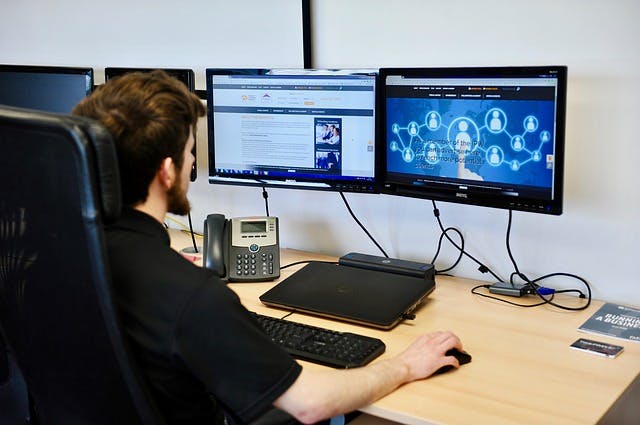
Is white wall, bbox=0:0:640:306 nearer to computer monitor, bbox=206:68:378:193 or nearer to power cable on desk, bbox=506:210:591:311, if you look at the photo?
power cable on desk, bbox=506:210:591:311

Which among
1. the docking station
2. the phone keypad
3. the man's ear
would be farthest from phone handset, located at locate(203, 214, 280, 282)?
the man's ear

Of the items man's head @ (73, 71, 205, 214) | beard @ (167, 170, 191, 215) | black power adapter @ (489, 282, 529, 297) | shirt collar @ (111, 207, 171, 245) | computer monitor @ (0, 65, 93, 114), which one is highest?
computer monitor @ (0, 65, 93, 114)

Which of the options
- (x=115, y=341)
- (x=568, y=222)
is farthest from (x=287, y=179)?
(x=115, y=341)

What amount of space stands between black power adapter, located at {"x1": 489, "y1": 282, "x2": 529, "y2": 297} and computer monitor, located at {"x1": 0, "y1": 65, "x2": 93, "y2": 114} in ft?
4.84

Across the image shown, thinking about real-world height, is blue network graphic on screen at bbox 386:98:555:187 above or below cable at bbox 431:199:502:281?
above

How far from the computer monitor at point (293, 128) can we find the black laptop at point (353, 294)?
253 millimetres

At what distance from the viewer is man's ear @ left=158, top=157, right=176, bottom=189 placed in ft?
4.62

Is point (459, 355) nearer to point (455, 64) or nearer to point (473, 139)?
point (473, 139)

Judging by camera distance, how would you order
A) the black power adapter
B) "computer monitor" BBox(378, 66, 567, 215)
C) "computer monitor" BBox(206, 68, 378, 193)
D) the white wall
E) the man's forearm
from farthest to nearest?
"computer monitor" BBox(206, 68, 378, 193) → the black power adapter → the white wall → "computer monitor" BBox(378, 66, 567, 215) → the man's forearm

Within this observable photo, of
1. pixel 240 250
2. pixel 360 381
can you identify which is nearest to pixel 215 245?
pixel 240 250

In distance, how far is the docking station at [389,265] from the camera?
2.14 meters

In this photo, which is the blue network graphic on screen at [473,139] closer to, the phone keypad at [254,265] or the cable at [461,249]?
the cable at [461,249]

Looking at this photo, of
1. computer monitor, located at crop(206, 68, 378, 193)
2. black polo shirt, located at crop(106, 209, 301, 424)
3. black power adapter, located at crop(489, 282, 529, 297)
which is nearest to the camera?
black polo shirt, located at crop(106, 209, 301, 424)

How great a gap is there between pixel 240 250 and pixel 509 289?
2.47 ft
